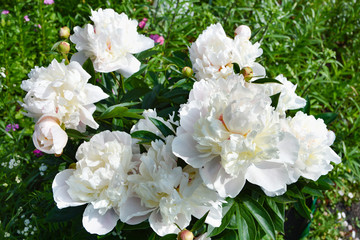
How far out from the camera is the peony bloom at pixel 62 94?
86 cm

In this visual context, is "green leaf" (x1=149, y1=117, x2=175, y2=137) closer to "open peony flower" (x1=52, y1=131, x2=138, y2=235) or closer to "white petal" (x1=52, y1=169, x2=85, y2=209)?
"open peony flower" (x1=52, y1=131, x2=138, y2=235)

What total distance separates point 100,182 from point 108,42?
389mm

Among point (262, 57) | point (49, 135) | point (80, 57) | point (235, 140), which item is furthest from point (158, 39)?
point (235, 140)

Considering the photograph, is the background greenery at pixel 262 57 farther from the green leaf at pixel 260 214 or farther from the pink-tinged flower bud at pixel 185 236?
the pink-tinged flower bud at pixel 185 236

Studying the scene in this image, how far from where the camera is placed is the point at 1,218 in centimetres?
168

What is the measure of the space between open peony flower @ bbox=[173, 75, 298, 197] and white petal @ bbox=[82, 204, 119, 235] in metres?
0.23

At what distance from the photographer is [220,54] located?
3.32ft

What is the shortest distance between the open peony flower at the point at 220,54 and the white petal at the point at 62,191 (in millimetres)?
451

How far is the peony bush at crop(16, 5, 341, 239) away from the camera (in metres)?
0.72

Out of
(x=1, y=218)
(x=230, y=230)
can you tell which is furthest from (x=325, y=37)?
(x=1, y=218)

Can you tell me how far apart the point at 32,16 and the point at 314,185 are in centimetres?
220

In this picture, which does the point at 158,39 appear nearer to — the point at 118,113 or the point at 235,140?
the point at 118,113

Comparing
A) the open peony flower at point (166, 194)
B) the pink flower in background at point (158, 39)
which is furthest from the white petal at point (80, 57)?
the pink flower in background at point (158, 39)

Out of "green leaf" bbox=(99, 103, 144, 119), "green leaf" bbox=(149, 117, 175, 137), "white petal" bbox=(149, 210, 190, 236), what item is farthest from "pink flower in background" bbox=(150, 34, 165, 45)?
"white petal" bbox=(149, 210, 190, 236)
